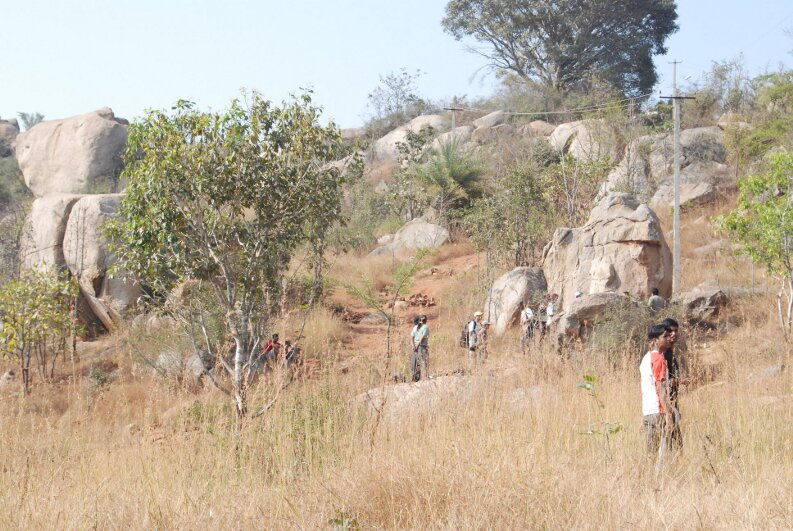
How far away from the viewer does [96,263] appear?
55.8 ft

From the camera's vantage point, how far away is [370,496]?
4.41 meters

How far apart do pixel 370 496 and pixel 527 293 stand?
41.2ft

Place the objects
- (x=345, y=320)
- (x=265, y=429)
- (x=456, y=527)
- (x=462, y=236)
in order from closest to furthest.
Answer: (x=456, y=527) → (x=265, y=429) → (x=345, y=320) → (x=462, y=236)

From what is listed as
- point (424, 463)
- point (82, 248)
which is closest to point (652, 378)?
point (424, 463)

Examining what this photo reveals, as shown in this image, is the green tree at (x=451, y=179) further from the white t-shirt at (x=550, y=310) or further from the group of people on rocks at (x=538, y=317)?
the white t-shirt at (x=550, y=310)

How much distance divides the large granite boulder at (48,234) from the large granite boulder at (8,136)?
1245 inches

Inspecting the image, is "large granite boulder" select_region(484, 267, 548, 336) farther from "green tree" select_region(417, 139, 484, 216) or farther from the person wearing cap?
"green tree" select_region(417, 139, 484, 216)

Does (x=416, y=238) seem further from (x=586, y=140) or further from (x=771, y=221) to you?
(x=771, y=221)

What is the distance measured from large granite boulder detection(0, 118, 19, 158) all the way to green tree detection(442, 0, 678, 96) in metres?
25.9

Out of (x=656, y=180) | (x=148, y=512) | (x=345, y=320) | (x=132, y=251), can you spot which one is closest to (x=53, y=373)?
(x=345, y=320)

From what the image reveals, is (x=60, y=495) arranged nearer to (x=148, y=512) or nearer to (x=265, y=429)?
(x=148, y=512)

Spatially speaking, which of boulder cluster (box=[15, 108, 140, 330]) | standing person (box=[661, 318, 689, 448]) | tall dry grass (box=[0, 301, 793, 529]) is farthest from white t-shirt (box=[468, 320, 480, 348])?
boulder cluster (box=[15, 108, 140, 330])

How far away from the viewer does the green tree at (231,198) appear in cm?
828

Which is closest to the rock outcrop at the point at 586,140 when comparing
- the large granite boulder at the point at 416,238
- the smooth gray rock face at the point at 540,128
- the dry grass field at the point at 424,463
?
the smooth gray rock face at the point at 540,128
